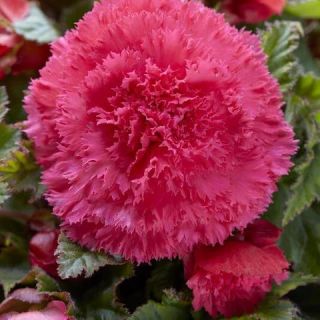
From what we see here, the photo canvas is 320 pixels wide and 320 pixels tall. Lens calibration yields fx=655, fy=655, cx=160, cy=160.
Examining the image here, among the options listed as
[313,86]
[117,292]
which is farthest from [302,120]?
[117,292]

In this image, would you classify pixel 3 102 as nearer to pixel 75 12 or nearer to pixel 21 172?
pixel 21 172

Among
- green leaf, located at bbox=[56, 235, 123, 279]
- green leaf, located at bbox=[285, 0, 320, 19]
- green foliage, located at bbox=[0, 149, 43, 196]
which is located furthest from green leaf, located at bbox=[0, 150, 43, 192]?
green leaf, located at bbox=[285, 0, 320, 19]

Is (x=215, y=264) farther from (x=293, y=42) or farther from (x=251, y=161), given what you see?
(x=293, y=42)

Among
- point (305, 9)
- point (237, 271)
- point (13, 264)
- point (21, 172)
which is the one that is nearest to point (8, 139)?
point (21, 172)

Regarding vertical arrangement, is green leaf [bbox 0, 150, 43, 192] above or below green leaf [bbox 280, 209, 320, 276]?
below

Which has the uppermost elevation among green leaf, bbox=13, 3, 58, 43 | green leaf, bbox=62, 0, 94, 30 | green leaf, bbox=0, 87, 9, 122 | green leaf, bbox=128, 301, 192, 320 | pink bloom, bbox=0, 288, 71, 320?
green leaf, bbox=62, 0, 94, 30

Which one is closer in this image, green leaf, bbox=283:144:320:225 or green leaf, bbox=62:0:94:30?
green leaf, bbox=283:144:320:225

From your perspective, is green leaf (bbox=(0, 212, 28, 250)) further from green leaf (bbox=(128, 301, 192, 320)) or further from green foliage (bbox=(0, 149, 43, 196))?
green leaf (bbox=(128, 301, 192, 320))
